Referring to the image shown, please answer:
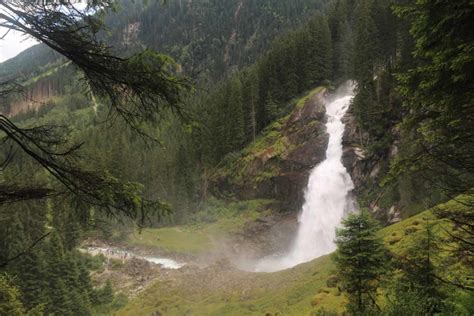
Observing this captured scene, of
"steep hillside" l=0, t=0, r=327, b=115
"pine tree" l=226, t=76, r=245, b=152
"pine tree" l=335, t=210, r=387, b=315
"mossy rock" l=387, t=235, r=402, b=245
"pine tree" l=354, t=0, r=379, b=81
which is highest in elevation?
"steep hillside" l=0, t=0, r=327, b=115

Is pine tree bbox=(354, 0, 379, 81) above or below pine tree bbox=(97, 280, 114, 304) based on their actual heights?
above

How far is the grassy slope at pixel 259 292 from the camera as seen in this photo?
68.9 feet

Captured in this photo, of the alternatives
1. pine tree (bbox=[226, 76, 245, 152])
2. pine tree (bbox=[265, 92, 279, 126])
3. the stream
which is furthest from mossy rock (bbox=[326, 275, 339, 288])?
pine tree (bbox=[265, 92, 279, 126])

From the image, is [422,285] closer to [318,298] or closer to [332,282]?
[318,298]

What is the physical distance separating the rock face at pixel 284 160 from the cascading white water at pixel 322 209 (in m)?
1.58

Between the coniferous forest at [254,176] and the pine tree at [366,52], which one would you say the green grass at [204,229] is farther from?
the pine tree at [366,52]

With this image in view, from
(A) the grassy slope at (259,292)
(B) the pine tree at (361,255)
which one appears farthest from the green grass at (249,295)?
(B) the pine tree at (361,255)

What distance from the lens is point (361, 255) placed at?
13.1 meters

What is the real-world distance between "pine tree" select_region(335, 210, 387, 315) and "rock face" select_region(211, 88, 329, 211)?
29.8m

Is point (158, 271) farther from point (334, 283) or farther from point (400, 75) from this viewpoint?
point (400, 75)

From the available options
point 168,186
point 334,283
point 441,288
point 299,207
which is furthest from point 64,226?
point 441,288

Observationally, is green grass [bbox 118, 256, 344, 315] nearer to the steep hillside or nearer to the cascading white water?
the cascading white water

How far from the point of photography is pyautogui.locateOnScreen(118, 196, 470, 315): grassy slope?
21.0 m

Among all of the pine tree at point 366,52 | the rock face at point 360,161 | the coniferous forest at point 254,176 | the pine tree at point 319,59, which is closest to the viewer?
the coniferous forest at point 254,176
